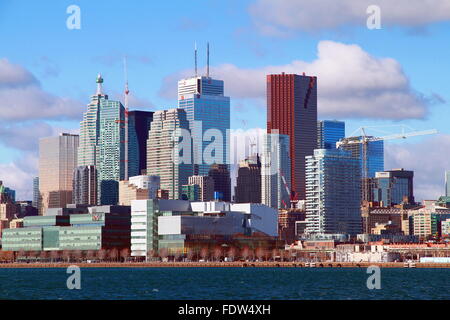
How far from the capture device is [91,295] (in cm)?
13888

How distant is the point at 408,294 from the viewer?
138 m
